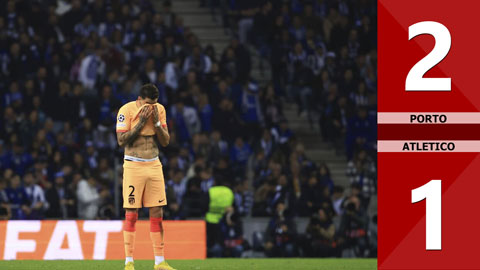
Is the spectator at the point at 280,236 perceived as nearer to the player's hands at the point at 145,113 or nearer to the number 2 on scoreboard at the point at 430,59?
the player's hands at the point at 145,113

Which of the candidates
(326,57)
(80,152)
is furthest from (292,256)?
(326,57)

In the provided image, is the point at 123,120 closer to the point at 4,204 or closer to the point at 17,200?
the point at 4,204

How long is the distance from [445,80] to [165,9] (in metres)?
17.1

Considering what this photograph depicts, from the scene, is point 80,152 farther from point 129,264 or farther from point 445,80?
point 445,80

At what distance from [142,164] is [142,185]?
0.24 meters

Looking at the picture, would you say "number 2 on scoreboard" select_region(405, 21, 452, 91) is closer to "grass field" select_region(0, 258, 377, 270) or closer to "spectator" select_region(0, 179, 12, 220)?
"grass field" select_region(0, 258, 377, 270)

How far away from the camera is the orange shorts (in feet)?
37.6

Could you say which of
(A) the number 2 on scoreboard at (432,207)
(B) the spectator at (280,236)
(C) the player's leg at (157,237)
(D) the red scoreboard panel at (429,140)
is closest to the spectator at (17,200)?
(B) the spectator at (280,236)

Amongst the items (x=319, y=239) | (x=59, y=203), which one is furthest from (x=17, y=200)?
(x=319, y=239)

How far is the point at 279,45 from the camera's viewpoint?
24297 millimetres

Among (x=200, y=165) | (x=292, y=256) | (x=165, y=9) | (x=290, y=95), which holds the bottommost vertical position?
(x=292, y=256)

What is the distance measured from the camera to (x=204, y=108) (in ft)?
71.9

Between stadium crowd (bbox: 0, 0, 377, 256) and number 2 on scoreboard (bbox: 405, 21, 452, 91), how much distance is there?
33.4 feet

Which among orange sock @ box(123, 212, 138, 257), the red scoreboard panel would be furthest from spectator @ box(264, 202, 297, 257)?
the red scoreboard panel
